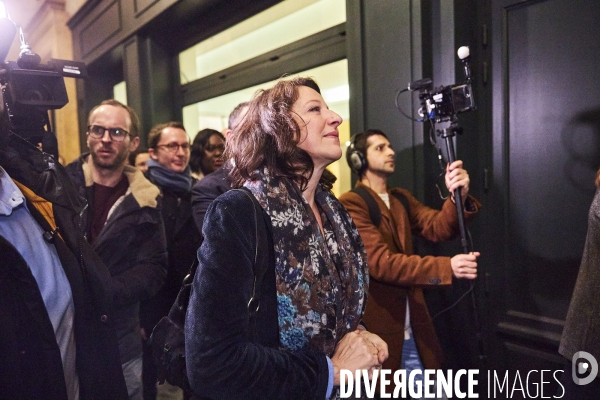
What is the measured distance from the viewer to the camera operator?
38.5 inches

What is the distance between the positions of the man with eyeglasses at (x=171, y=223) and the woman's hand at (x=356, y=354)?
4.20ft

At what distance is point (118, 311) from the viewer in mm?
1830

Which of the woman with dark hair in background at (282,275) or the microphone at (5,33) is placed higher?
the microphone at (5,33)

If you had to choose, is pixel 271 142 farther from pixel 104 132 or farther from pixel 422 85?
pixel 104 132

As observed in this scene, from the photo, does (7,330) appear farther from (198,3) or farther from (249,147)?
(198,3)

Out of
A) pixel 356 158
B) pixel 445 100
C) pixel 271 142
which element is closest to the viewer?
pixel 271 142

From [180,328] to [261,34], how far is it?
2.96 m

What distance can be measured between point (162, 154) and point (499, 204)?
193 cm

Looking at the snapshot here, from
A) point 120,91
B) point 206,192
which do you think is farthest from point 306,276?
point 120,91

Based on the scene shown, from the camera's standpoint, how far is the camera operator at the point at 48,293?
3.21 feet

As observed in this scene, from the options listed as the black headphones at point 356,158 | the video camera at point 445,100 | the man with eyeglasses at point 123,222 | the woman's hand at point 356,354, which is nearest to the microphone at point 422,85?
the video camera at point 445,100

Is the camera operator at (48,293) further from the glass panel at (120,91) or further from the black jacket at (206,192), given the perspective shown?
the glass panel at (120,91)

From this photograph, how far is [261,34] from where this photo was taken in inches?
139

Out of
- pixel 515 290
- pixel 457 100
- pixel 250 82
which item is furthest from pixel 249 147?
pixel 250 82
